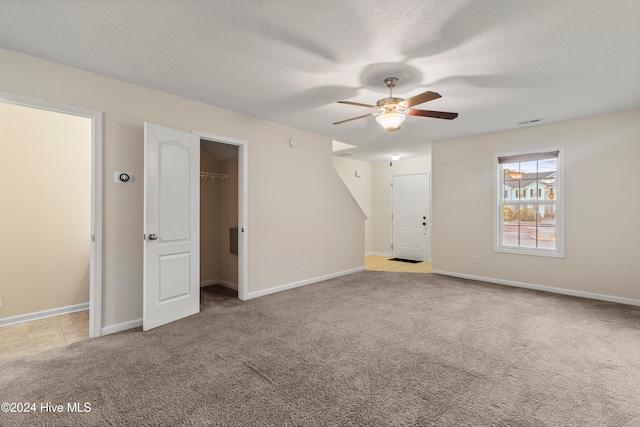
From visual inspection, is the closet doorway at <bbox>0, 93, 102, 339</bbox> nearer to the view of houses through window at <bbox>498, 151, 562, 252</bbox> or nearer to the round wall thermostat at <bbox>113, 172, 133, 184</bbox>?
the round wall thermostat at <bbox>113, 172, 133, 184</bbox>

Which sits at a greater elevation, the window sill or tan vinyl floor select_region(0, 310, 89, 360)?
the window sill

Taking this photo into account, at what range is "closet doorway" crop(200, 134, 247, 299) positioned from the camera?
470 cm

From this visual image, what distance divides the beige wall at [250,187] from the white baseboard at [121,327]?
1.6 inches

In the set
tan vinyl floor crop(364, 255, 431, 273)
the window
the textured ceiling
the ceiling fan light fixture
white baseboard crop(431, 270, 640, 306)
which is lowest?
tan vinyl floor crop(364, 255, 431, 273)

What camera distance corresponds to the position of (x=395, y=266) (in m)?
6.50

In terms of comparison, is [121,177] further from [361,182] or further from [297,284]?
[361,182]

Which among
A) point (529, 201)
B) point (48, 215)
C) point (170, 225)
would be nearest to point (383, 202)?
point (529, 201)

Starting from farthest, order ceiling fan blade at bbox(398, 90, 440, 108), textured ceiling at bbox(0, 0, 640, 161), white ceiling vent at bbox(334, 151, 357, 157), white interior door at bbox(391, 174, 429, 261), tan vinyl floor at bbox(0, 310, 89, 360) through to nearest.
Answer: white interior door at bbox(391, 174, 429, 261), white ceiling vent at bbox(334, 151, 357, 157), tan vinyl floor at bbox(0, 310, 89, 360), ceiling fan blade at bbox(398, 90, 440, 108), textured ceiling at bbox(0, 0, 640, 161)

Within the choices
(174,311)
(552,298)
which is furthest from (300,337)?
(552,298)

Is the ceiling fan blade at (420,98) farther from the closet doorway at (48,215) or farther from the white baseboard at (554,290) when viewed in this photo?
the white baseboard at (554,290)

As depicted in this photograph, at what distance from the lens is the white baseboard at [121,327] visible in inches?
116

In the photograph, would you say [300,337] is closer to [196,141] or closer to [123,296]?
[123,296]

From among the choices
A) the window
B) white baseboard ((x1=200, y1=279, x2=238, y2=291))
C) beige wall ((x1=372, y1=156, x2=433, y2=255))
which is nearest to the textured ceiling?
the window

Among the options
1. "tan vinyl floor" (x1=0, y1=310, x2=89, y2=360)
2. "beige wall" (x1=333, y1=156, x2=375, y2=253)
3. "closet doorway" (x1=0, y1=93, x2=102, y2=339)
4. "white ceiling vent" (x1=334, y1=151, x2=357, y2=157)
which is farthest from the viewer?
"beige wall" (x1=333, y1=156, x2=375, y2=253)
